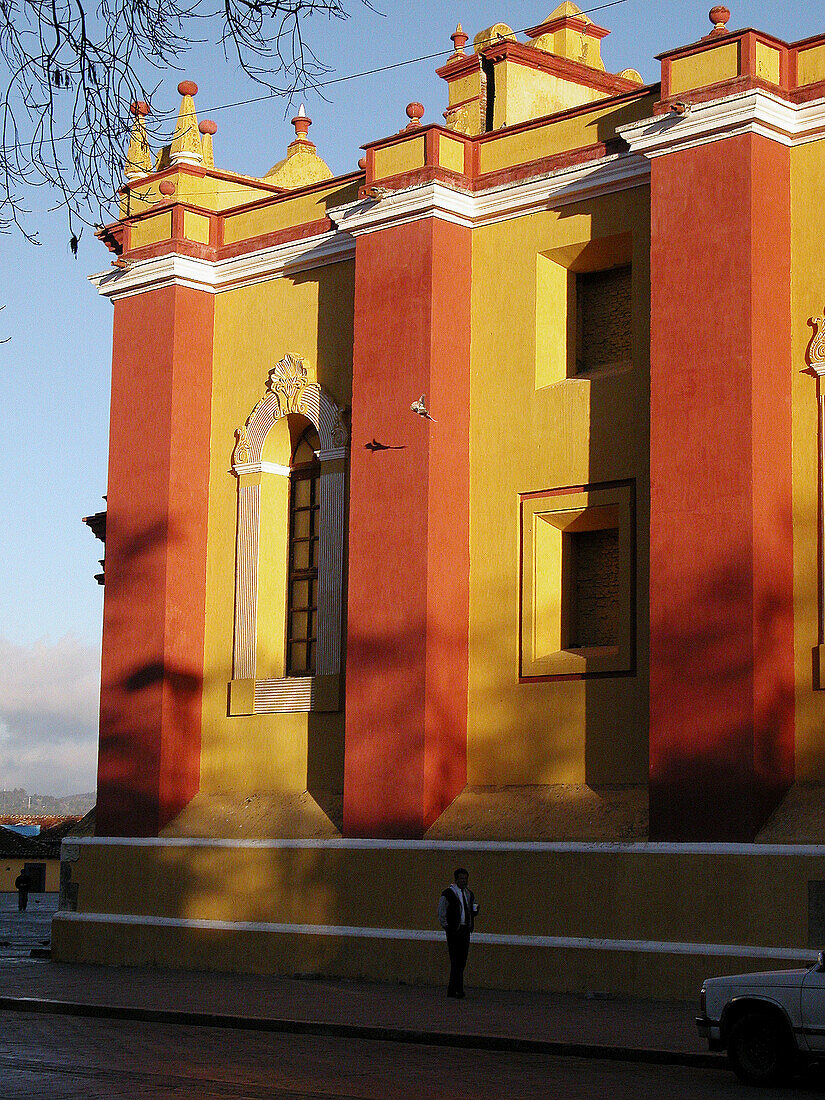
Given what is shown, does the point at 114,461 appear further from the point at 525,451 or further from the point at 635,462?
the point at 635,462

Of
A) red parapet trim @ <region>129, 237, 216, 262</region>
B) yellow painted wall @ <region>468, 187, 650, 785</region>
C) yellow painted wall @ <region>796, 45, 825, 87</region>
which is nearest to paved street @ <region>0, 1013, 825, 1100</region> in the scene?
yellow painted wall @ <region>468, 187, 650, 785</region>

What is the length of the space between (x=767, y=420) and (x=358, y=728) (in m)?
6.11

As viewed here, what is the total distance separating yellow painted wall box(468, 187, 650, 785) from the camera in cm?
1875

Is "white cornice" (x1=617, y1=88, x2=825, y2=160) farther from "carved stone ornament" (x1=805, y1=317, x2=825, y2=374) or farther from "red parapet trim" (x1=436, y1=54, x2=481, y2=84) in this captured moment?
"red parapet trim" (x1=436, y1=54, x2=481, y2=84)

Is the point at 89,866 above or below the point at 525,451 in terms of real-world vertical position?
below

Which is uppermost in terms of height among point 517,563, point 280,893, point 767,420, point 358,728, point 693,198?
point 693,198

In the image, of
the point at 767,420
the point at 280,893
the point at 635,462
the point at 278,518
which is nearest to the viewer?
the point at 767,420

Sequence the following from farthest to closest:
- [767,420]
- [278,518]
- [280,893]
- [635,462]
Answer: [278,518]
[280,893]
[635,462]
[767,420]

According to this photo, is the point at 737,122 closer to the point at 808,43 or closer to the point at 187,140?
the point at 808,43

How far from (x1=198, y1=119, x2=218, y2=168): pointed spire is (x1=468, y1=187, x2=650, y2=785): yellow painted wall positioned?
18.6 feet

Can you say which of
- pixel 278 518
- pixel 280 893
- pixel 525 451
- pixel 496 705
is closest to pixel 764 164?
pixel 525 451

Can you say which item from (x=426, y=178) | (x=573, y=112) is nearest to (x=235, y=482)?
(x=426, y=178)

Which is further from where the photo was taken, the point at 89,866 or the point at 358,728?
the point at 89,866

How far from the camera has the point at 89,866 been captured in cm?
2291
